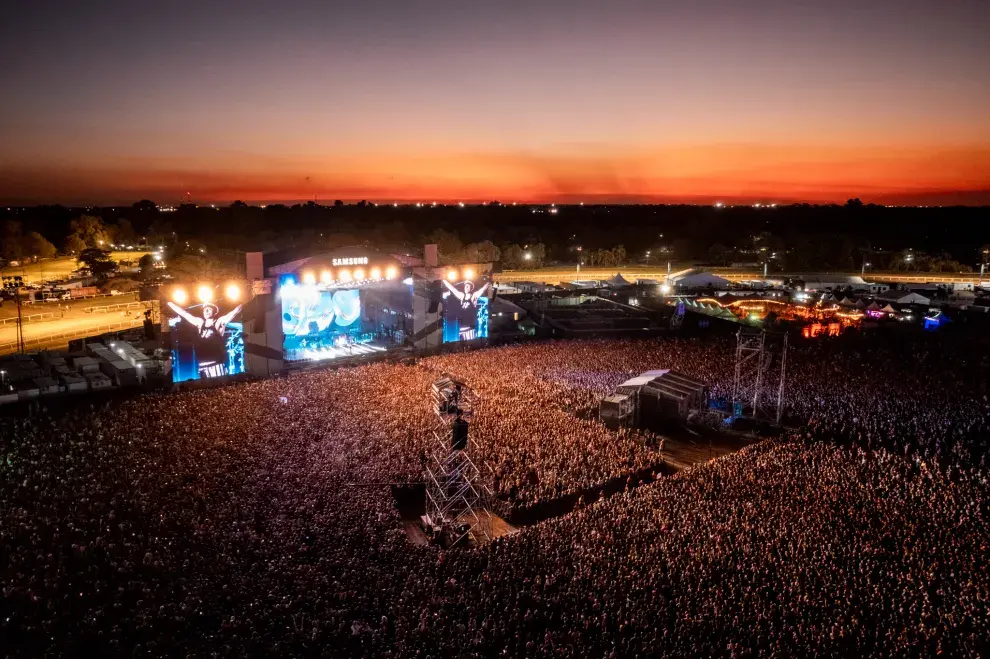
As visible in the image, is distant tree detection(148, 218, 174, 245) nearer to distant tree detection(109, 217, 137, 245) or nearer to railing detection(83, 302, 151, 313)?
distant tree detection(109, 217, 137, 245)

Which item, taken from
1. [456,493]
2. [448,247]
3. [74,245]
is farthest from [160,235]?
[456,493]

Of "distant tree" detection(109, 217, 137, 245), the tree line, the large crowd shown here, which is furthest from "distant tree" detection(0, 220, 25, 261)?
the large crowd

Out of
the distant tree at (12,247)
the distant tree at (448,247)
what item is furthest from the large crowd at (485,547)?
the distant tree at (12,247)

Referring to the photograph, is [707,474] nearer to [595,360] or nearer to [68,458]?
[595,360]

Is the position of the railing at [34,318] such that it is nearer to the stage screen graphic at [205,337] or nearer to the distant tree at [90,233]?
the stage screen graphic at [205,337]

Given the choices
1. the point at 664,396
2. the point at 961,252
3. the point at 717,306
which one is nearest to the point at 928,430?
the point at 664,396

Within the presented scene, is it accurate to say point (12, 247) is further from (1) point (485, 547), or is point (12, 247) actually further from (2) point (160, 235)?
(1) point (485, 547)
